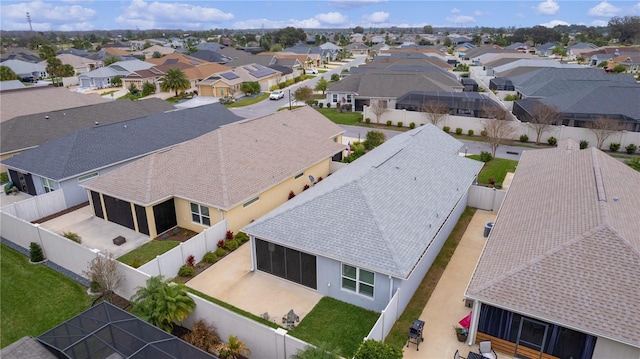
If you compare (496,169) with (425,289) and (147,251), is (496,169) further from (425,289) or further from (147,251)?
(147,251)

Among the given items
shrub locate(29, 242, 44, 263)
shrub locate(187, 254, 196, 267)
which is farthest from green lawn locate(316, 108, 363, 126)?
shrub locate(29, 242, 44, 263)

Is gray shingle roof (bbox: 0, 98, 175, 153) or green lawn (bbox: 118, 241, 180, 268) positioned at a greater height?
gray shingle roof (bbox: 0, 98, 175, 153)

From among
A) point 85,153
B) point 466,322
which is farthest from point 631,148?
point 85,153

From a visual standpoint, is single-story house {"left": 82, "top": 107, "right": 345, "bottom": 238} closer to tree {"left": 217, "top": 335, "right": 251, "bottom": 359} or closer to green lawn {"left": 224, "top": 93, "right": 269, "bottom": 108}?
tree {"left": 217, "top": 335, "right": 251, "bottom": 359}

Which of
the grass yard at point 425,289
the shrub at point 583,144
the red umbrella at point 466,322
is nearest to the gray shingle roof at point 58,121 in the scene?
the grass yard at point 425,289

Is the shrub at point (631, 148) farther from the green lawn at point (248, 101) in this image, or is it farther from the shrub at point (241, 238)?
the green lawn at point (248, 101)

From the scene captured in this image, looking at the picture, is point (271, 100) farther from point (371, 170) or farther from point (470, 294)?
point (470, 294)

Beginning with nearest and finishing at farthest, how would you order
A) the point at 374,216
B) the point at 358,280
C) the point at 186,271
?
the point at 358,280 < the point at 374,216 < the point at 186,271
